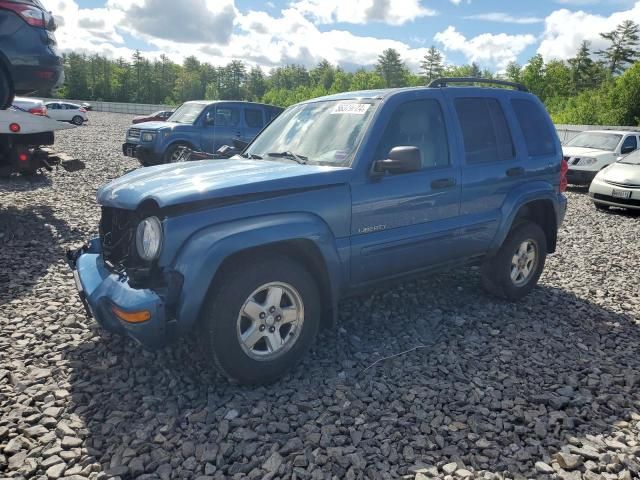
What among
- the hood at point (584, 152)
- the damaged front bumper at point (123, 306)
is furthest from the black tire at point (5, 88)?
the hood at point (584, 152)

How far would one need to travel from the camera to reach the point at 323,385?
333 centimetres

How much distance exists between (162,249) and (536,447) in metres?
2.43

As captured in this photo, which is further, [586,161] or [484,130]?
[586,161]

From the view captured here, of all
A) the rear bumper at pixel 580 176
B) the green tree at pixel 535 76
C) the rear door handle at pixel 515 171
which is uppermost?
the green tree at pixel 535 76

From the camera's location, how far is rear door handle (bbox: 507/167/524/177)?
453 centimetres

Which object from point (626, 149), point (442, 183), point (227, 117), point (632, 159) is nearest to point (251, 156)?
point (442, 183)

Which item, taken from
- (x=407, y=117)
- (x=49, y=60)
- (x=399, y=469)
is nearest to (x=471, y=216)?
(x=407, y=117)

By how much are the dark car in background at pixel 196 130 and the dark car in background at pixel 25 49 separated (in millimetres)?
4727

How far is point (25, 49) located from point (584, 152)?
13070 mm

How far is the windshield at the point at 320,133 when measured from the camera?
12.1 feet

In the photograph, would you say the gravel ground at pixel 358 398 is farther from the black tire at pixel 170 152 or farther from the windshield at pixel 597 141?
the windshield at pixel 597 141

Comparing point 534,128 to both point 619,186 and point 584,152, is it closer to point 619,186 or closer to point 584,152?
point 619,186

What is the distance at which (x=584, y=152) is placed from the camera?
13.3m

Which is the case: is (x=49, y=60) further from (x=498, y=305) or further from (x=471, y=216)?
(x=498, y=305)
